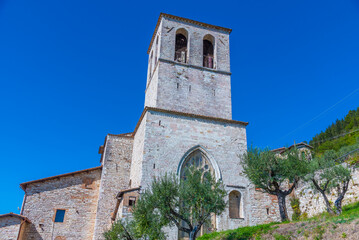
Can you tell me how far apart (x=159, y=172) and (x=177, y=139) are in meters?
2.54

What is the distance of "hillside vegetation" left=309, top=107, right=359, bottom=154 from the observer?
2036 inches

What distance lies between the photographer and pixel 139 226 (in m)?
13.3

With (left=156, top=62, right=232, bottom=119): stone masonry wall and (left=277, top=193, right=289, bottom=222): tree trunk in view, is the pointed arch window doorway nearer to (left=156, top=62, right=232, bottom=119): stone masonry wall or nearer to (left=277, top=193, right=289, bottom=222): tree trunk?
(left=156, top=62, right=232, bottom=119): stone masonry wall

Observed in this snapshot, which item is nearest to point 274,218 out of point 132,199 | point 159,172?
point 159,172

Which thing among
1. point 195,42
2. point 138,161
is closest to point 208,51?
point 195,42

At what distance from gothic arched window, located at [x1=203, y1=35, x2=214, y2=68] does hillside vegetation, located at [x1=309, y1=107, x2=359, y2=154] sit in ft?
112

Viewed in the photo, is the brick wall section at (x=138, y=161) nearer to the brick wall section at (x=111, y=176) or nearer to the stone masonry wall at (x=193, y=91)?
the brick wall section at (x=111, y=176)

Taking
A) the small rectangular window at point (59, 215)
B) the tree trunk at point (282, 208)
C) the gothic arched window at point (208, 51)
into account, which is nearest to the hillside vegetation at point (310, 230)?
the tree trunk at point (282, 208)

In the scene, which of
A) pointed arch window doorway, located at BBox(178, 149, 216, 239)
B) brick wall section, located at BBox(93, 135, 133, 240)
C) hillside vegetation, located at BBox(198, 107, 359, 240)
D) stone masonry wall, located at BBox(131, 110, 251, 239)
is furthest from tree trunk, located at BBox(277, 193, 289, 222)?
brick wall section, located at BBox(93, 135, 133, 240)

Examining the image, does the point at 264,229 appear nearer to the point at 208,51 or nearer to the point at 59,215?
the point at 59,215

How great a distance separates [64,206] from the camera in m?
20.3

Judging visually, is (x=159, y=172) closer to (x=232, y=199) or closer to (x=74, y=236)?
(x=232, y=199)

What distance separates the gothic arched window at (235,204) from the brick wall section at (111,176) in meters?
7.40

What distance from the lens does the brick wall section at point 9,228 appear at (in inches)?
690
